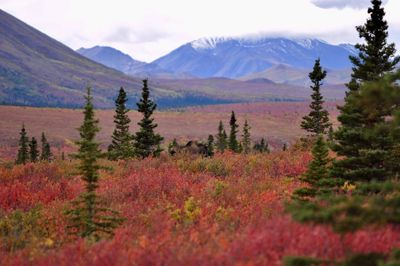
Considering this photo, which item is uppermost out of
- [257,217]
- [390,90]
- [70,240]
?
[390,90]

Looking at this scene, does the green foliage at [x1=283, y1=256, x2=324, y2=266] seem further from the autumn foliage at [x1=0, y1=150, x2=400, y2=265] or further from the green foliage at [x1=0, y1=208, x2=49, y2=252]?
the green foliage at [x1=0, y1=208, x2=49, y2=252]

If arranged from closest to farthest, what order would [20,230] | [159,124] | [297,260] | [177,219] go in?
[297,260] → [20,230] → [177,219] → [159,124]

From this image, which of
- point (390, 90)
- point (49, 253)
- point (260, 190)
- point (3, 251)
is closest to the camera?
point (390, 90)

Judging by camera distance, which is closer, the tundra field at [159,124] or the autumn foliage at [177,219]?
the autumn foliage at [177,219]

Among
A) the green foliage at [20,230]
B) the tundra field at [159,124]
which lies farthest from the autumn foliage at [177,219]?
the tundra field at [159,124]

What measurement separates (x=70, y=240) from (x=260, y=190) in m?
5.63

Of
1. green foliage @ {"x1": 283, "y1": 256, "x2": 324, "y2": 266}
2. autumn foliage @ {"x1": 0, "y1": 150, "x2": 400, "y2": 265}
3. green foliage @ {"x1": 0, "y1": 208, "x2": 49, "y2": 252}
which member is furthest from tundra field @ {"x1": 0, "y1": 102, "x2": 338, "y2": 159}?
green foliage @ {"x1": 283, "y1": 256, "x2": 324, "y2": 266}

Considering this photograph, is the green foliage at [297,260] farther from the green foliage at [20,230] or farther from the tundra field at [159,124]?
the tundra field at [159,124]

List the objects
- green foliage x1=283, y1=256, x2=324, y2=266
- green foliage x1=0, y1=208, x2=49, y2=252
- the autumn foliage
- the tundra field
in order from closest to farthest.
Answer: green foliage x1=283, y1=256, x2=324, y2=266 < the autumn foliage < green foliage x1=0, y1=208, x2=49, y2=252 < the tundra field

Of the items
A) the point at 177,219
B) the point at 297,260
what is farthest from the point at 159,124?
the point at 297,260

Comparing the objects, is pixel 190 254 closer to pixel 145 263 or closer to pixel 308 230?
pixel 145 263

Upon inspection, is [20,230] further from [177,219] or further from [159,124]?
[159,124]

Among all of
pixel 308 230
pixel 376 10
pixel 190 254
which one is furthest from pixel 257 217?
pixel 376 10

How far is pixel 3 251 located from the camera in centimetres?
844
